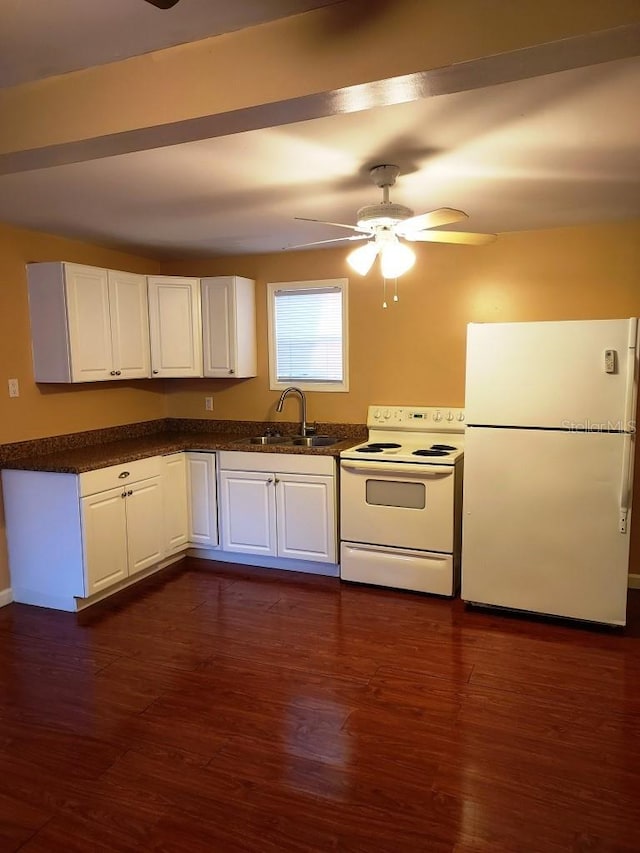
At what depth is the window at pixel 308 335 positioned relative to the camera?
4.37m

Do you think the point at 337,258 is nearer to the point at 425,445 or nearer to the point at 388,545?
the point at 425,445

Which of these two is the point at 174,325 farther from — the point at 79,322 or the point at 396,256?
the point at 396,256

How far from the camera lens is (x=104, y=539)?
11.6 ft

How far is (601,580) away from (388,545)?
→ 1.20 metres

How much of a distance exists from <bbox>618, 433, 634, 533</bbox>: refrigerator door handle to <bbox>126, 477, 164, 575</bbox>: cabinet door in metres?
2.81

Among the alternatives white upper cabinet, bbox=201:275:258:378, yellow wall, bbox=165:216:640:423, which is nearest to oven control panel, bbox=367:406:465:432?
yellow wall, bbox=165:216:640:423

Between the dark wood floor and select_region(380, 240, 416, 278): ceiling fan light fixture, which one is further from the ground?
select_region(380, 240, 416, 278): ceiling fan light fixture

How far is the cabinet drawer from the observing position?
339 cm

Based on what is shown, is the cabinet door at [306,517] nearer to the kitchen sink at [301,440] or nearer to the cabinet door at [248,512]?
the cabinet door at [248,512]

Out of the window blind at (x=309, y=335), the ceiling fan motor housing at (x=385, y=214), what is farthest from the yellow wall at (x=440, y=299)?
the ceiling fan motor housing at (x=385, y=214)

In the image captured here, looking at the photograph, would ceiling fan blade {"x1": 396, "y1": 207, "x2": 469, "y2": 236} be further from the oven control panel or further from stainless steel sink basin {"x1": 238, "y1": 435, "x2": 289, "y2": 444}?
stainless steel sink basin {"x1": 238, "y1": 435, "x2": 289, "y2": 444}

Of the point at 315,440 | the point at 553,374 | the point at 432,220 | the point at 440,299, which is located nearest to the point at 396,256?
the point at 432,220

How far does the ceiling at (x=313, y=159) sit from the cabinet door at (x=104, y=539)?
5.42ft

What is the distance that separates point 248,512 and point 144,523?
0.69 m
